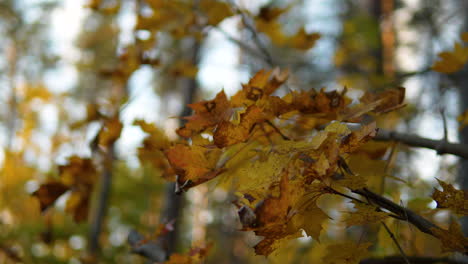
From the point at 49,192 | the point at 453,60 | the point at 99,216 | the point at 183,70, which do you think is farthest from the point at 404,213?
the point at 99,216

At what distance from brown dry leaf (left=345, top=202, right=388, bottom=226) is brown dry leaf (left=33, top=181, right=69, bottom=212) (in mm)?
680

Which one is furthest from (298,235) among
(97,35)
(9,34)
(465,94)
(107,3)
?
(97,35)

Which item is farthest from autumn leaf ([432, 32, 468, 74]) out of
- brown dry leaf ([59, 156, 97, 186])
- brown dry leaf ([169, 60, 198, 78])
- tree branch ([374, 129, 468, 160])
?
brown dry leaf ([59, 156, 97, 186])

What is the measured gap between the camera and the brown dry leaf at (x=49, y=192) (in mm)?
833

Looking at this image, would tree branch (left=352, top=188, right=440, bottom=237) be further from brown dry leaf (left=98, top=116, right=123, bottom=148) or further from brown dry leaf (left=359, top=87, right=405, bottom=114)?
brown dry leaf (left=98, top=116, right=123, bottom=148)

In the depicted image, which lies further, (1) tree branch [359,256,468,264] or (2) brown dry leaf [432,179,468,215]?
(1) tree branch [359,256,468,264]

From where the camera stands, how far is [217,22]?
1.10 meters

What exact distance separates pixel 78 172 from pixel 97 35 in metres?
7.60

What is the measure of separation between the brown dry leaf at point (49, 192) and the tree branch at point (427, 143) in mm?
751

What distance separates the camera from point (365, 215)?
0.48 meters

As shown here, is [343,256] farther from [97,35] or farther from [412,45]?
[97,35]

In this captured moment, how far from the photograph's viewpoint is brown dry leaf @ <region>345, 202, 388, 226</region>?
0.48 meters

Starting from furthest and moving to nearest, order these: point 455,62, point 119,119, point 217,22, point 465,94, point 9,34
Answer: point 9,34
point 465,94
point 217,22
point 119,119
point 455,62

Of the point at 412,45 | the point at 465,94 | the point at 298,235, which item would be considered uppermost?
the point at 298,235
